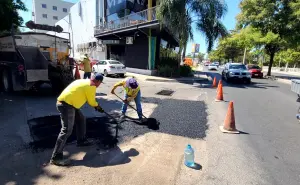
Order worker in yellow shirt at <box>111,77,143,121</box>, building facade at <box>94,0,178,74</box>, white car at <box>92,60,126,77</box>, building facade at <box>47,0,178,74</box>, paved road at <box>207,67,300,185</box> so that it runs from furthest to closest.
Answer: building facade at <box>47,0,178,74</box> → building facade at <box>94,0,178,74</box> → white car at <box>92,60,126,77</box> → worker in yellow shirt at <box>111,77,143,121</box> → paved road at <box>207,67,300,185</box>

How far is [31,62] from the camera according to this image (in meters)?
7.96

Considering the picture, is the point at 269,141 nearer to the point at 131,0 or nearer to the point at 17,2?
the point at 17,2

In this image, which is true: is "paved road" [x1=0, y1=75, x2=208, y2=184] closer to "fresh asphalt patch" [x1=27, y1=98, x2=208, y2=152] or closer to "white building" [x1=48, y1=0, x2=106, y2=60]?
"fresh asphalt patch" [x1=27, y1=98, x2=208, y2=152]

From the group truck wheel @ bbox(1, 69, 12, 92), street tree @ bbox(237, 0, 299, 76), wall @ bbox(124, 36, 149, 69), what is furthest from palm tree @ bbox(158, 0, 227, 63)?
truck wheel @ bbox(1, 69, 12, 92)

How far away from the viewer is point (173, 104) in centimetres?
823

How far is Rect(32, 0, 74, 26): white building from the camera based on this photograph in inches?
2152

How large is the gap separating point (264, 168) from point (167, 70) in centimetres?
1452

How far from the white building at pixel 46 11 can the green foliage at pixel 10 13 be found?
4828 cm

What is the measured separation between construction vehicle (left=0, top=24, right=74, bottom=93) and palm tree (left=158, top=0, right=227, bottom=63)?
7924 millimetres

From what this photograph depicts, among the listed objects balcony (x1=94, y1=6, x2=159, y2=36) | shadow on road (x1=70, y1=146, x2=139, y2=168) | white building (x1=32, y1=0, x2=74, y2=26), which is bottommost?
shadow on road (x1=70, y1=146, x2=139, y2=168)

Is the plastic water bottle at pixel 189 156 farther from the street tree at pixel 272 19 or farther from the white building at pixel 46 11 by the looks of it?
the white building at pixel 46 11

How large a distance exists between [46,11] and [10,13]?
51.4 meters

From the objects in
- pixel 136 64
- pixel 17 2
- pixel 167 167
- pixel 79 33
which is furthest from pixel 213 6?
pixel 79 33

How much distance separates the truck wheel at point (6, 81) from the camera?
8.37 metres
